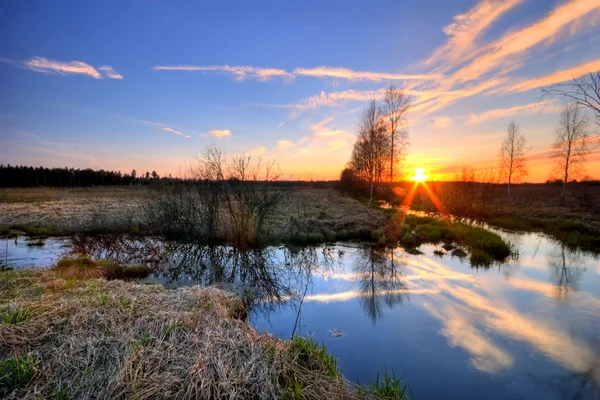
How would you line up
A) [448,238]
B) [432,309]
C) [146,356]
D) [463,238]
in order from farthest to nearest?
[448,238] → [463,238] → [432,309] → [146,356]

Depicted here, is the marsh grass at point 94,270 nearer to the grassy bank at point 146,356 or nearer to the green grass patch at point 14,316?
the grassy bank at point 146,356

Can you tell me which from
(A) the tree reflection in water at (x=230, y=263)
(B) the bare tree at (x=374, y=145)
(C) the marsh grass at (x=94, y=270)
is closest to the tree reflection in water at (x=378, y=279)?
(A) the tree reflection in water at (x=230, y=263)

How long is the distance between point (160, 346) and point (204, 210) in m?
9.60

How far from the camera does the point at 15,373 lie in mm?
3523

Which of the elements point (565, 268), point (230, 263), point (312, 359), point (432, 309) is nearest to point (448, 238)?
point (565, 268)

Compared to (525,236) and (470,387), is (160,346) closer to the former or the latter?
(470,387)

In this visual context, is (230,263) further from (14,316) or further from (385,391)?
(385,391)

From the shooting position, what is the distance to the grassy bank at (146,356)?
137 inches

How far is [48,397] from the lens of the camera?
335 centimetres

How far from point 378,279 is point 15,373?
7.96 meters

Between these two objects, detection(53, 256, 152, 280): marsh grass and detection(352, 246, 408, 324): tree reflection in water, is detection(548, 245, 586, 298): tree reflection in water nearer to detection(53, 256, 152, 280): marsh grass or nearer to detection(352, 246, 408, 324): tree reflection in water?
detection(352, 246, 408, 324): tree reflection in water

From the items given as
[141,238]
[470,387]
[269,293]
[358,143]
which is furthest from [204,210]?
[358,143]

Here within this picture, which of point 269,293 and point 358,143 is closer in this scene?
point 269,293

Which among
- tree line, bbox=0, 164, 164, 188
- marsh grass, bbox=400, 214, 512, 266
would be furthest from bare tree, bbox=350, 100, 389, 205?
tree line, bbox=0, 164, 164, 188
